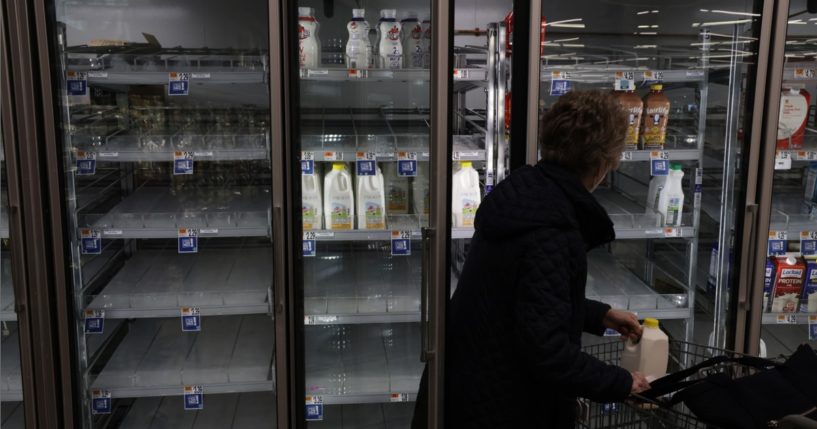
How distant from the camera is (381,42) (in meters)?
2.63

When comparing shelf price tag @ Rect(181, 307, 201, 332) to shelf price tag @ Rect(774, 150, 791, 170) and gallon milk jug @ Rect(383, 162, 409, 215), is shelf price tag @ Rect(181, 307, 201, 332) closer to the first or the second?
gallon milk jug @ Rect(383, 162, 409, 215)

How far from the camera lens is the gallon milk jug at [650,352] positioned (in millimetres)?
1910

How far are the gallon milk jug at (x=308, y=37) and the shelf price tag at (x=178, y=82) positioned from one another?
41 centimetres

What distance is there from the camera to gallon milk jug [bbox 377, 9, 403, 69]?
259 centimetres

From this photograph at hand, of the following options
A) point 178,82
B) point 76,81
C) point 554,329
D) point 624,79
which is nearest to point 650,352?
point 554,329

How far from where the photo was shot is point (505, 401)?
1817 millimetres

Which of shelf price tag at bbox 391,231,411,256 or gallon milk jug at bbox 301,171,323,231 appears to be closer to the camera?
shelf price tag at bbox 391,231,411,256

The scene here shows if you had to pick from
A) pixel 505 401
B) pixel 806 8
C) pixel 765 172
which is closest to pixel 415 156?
pixel 505 401

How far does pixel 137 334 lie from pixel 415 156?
1.52 meters

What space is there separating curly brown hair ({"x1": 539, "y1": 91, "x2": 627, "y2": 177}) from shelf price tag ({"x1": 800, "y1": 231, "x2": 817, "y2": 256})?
131 centimetres

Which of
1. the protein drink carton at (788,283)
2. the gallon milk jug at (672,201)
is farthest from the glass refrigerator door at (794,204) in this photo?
the gallon milk jug at (672,201)

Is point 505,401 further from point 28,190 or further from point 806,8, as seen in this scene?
point 806,8

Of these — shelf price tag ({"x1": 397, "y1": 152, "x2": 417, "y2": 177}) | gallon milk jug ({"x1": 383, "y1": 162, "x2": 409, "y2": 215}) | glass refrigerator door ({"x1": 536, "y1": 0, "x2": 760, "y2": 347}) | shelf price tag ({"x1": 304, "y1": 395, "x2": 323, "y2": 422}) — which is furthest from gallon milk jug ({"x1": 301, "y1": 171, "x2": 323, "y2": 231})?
glass refrigerator door ({"x1": 536, "y1": 0, "x2": 760, "y2": 347})

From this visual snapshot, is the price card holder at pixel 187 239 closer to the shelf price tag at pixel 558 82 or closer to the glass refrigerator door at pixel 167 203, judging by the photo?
the glass refrigerator door at pixel 167 203
